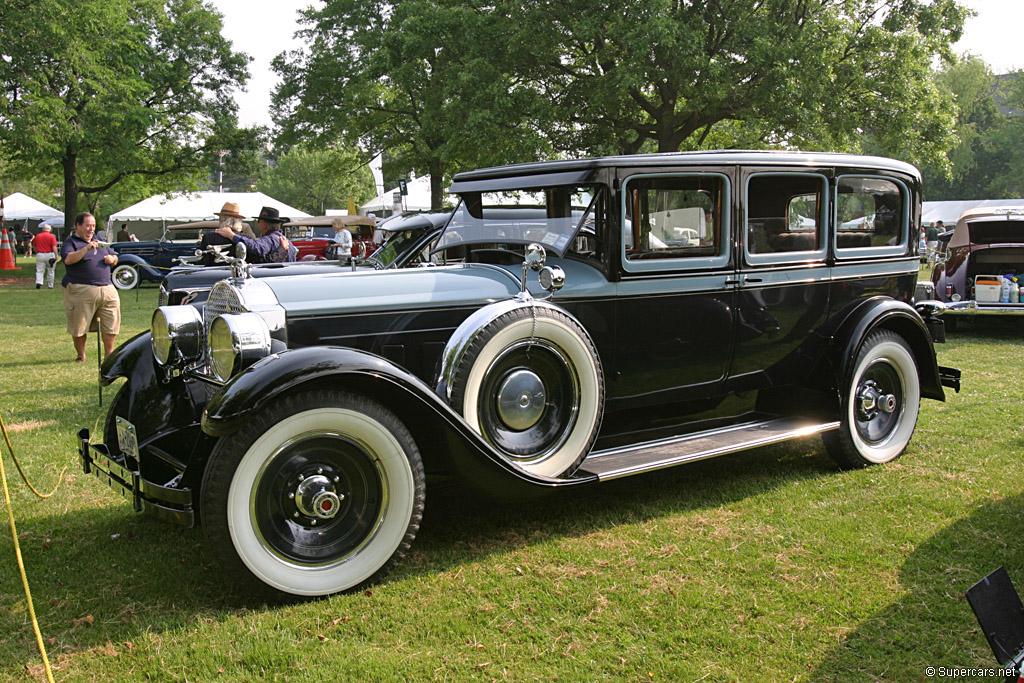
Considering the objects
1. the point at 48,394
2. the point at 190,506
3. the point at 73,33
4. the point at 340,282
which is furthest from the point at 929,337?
the point at 73,33

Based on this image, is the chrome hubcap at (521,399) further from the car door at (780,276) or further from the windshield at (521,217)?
the car door at (780,276)

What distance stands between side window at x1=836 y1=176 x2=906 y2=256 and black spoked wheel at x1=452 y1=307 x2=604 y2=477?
7.36 feet

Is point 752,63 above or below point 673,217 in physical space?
above

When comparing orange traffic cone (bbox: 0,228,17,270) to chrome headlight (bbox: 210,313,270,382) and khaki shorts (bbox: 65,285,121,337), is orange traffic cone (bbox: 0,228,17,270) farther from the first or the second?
chrome headlight (bbox: 210,313,270,382)

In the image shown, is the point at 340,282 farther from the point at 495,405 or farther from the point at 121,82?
the point at 121,82

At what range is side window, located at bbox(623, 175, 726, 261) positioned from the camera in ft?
14.5

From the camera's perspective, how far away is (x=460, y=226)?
5074 millimetres

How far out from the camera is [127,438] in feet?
12.5

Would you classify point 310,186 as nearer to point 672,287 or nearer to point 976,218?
point 976,218

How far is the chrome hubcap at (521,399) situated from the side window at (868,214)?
→ 96.6 inches

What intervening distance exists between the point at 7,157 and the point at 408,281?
27.3 meters

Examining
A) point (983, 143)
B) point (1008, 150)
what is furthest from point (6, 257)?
point (983, 143)

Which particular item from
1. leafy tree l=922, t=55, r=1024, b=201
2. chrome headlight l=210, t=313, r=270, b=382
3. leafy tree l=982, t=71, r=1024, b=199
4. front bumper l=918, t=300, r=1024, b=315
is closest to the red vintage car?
front bumper l=918, t=300, r=1024, b=315

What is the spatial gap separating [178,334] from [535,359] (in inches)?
69.8
